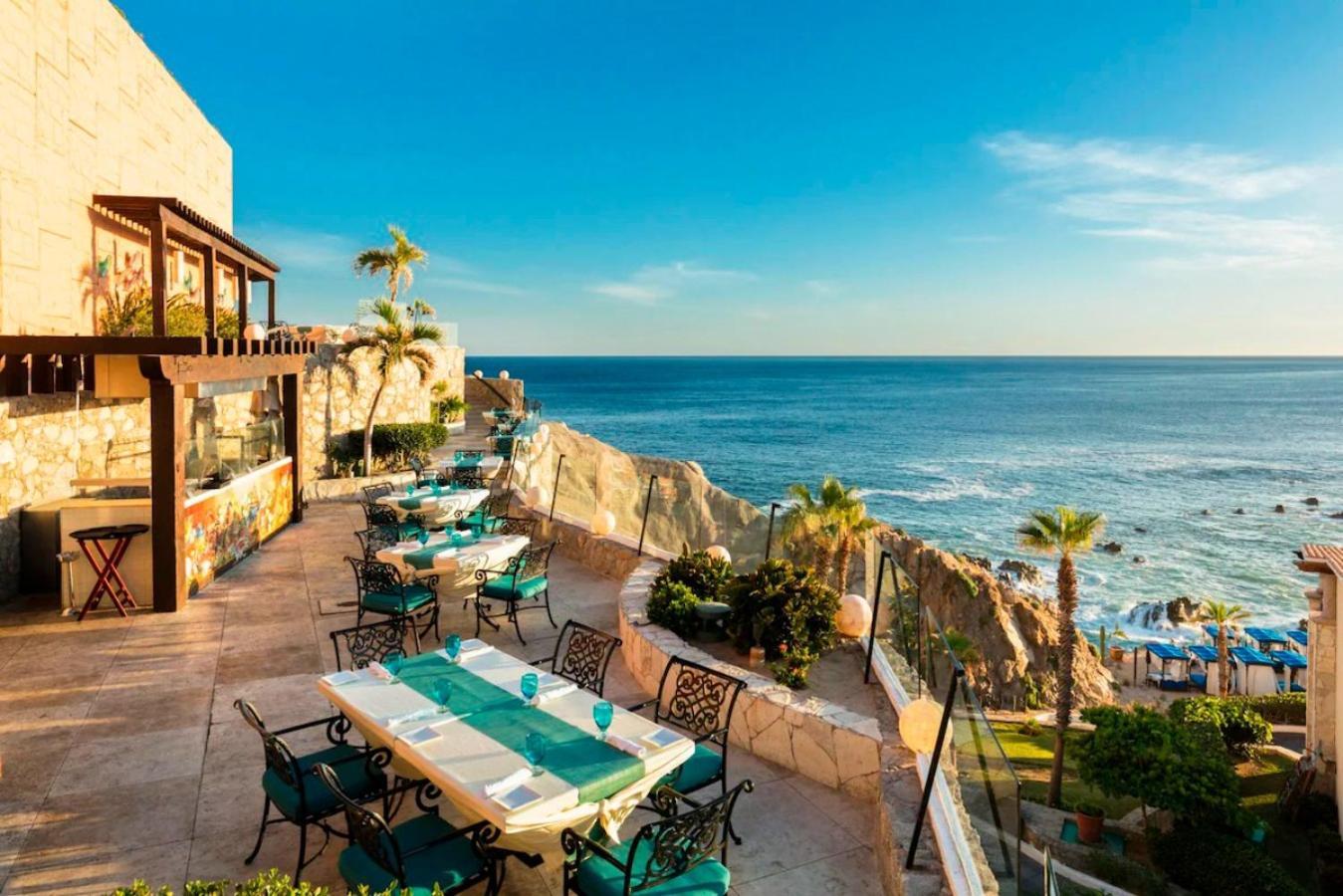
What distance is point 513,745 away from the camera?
4.29m

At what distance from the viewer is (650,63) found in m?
45.6

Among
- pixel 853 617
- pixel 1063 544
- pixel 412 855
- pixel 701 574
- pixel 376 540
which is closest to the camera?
pixel 412 855

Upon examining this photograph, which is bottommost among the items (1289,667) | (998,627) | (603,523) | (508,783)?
(1289,667)

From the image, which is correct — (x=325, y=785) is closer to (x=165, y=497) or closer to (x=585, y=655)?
(x=585, y=655)

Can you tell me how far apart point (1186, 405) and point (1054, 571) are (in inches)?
3562

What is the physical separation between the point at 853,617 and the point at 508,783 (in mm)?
5027

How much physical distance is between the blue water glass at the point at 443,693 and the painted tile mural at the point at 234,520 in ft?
22.7

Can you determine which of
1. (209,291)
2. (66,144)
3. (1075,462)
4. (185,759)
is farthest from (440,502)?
(1075,462)

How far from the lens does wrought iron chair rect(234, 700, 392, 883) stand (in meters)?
4.35

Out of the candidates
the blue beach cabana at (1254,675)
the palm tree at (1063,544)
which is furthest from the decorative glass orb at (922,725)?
the blue beach cabana at (1254,675)

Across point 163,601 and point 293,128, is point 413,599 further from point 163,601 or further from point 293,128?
point 293,128

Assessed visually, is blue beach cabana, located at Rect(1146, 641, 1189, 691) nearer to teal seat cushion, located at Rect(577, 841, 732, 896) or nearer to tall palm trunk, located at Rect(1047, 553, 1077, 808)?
tall palm trunk, located at Rect(1047, 553, 1077, 808)

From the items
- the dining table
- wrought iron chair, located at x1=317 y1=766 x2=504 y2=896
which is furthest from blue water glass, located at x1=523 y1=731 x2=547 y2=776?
wrought iron chair, located at x1=317 y1=766 x2=504 y2=896

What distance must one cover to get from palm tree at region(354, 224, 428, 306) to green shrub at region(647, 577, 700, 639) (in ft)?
59.6
